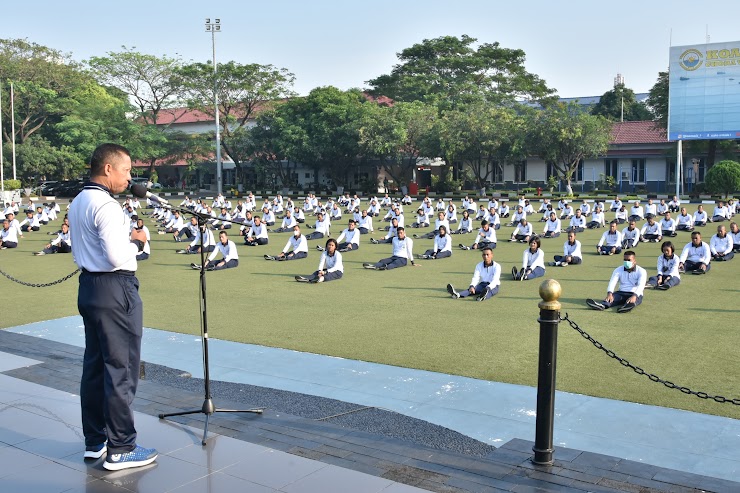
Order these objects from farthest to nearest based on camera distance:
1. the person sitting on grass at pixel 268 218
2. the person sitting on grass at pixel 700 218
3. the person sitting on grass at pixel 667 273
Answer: the person sitting on grass at pixel 268 218, the person sitting on grass at pixel 700 218, the person sitting on grass at pixel 667 273

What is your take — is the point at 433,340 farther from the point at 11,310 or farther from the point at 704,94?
the point at 704,94

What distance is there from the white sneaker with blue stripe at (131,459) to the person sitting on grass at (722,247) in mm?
14606

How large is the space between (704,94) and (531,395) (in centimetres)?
2741

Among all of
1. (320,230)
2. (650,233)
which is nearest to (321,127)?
(320,230)

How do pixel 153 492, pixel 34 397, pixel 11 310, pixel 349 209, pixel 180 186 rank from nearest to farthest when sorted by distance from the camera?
pixel 153 492
pixel 34 397
pixel 11 310
pixel 349 209
pixel 180 186

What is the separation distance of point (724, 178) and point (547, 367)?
31600mm

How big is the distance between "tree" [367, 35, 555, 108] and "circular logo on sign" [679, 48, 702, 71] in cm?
1731

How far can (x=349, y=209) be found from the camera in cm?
3180

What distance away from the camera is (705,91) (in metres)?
29.4

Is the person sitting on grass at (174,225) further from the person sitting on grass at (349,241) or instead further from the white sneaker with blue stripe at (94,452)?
the white sneaker with blue stripe at (94,452)

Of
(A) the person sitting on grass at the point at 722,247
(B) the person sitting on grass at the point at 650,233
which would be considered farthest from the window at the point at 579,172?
(A) the person sitting on grass at the point at 722,247

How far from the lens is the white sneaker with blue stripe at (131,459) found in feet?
12.8

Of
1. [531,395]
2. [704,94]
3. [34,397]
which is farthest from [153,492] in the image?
[704,94]

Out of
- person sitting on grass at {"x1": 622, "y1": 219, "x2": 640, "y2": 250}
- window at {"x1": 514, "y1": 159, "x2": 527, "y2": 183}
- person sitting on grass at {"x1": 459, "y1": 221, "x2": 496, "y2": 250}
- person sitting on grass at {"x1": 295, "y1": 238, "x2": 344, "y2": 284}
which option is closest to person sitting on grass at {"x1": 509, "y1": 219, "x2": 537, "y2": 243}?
person sitting on grass at {"x1": 459, "y1": 221, "x2": 496, "y2": 250}
